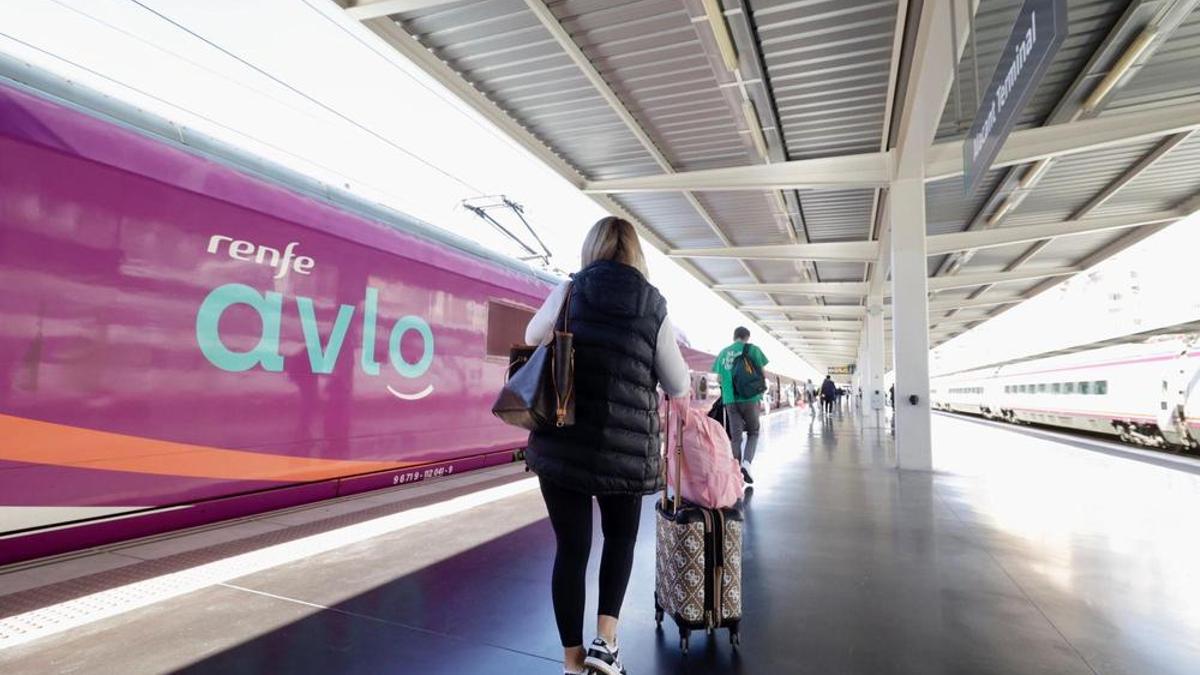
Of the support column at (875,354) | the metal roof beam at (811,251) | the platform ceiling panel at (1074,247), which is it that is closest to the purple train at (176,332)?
the metal roof beam at (811,251)

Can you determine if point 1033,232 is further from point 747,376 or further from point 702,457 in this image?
point 702,457

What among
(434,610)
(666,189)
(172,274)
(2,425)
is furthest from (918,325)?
(2,425)

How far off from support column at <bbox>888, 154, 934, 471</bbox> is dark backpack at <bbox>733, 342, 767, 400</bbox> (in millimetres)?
3573

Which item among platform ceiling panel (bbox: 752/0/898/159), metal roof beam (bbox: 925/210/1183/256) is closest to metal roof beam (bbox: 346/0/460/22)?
platform ceiling panel (bbox: 752/0/898/159)

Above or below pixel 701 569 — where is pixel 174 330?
above

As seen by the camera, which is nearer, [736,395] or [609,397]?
[609,397]

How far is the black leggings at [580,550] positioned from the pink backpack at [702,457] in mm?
519

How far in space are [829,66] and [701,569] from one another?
643cm

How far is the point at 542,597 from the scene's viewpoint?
2811 millimetres

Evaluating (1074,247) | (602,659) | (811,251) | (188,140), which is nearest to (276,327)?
(188,140)

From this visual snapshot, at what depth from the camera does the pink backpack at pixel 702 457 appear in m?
2.33

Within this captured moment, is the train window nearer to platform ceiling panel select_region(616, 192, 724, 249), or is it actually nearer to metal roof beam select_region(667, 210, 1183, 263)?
platform ceiling panel select_region(616, 192, 724, 249)

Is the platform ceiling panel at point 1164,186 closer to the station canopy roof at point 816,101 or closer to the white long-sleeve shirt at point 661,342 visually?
the station canopy roof at point 816,101

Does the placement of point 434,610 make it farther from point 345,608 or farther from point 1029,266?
point 1029,266
